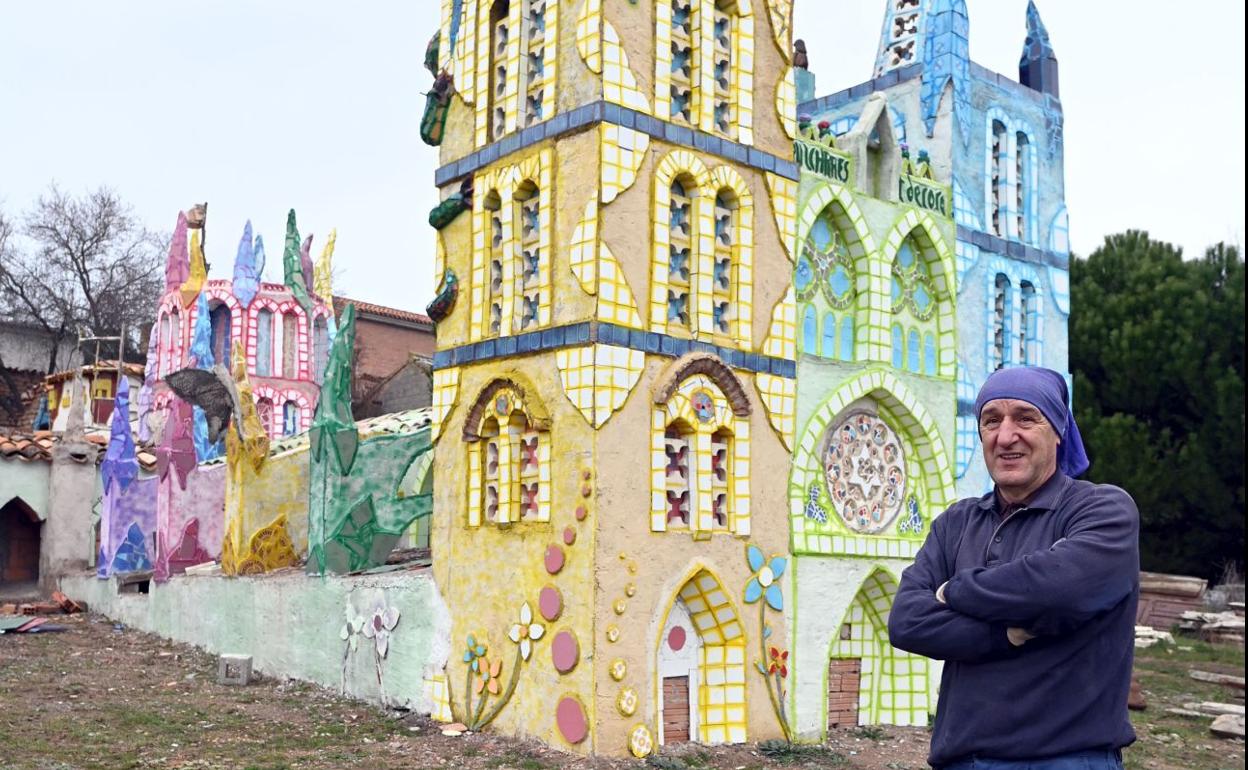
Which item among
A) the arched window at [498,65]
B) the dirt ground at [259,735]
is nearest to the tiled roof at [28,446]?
the dirt ground at [259,735]

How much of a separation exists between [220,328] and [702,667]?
19.1 metres

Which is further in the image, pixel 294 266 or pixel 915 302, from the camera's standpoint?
pixel 294 266

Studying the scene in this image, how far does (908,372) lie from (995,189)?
3.05m

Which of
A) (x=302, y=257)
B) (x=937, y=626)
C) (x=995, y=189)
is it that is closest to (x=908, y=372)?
(x=995, y=189)

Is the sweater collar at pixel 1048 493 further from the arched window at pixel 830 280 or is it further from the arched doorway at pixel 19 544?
the arched doorway at pixel 19 544

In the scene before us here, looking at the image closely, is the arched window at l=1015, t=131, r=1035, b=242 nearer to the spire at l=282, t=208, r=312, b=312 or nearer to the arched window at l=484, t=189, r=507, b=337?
the arched window at l=484, t=189, r=507, b=337

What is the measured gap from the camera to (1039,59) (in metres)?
16.7

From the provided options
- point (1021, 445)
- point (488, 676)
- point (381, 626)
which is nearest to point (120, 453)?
point (381, 626)

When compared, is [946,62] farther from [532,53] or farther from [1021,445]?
[1021,445]

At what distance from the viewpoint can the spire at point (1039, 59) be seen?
16562 mm

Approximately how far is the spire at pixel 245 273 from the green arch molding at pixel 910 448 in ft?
57.5

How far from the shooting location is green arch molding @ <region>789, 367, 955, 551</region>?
1271 centimetres

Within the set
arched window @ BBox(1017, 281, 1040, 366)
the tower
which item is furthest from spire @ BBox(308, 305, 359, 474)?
arched window @ BBox(1017, 281, 1040, 366)

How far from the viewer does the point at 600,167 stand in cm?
1130
